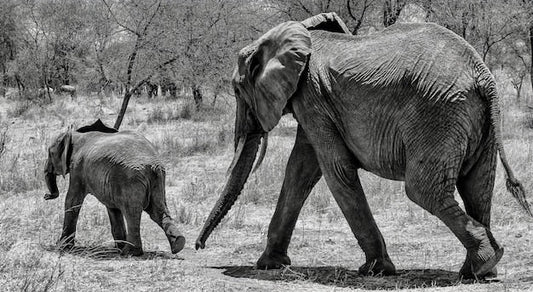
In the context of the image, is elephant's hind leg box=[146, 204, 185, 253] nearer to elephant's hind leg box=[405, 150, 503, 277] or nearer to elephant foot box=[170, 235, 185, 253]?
elephant foot box=[170, 235, 185, 253]

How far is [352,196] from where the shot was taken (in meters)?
5.69

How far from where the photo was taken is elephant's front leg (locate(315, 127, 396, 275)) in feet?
18.6

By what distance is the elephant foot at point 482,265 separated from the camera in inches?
196

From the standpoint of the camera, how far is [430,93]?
5.04 m

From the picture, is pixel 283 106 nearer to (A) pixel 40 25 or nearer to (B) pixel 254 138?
(B) pixel 254 138

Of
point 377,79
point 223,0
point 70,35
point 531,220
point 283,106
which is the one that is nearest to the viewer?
point 377,79

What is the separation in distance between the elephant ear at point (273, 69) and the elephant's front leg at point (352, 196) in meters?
0.47

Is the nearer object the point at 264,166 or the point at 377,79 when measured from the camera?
the point at 377,79

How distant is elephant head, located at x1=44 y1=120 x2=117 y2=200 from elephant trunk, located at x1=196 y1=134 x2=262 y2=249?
1759 mm

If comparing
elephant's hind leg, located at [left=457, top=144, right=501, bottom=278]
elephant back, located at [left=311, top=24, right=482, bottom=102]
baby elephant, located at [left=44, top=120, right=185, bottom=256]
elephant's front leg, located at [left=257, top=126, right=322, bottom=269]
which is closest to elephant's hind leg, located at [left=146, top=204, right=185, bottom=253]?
baby elephant, located at [left=44, top=120, right=185, bottom=256]

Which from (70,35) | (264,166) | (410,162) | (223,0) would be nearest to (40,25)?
(70,35)

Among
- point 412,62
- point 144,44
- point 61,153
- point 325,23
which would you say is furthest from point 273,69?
point 144,44

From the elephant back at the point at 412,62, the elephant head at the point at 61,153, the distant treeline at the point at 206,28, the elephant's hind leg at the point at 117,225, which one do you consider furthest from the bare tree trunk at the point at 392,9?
the elephant back at the point at 412,62

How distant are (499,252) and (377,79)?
1.45 m
